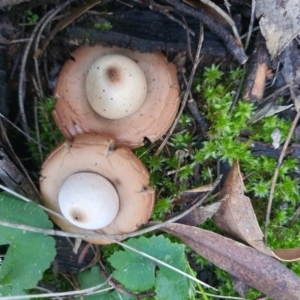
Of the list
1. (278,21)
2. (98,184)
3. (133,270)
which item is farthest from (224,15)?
(133,270)

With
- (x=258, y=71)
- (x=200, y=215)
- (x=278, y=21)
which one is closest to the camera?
(x=278, y=21)

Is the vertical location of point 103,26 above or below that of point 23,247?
above

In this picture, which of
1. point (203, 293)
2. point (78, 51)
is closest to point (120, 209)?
point (203, 293)

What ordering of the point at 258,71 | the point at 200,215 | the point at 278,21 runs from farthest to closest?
the point at 200,215 < the point at 258,71 < the point at 278,21

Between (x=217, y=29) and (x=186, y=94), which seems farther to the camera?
(x=186, y=94)

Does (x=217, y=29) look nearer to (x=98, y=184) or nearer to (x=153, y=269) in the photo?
(x=98, y=184)

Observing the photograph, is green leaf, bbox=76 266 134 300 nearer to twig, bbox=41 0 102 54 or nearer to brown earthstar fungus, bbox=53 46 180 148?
brown earthstar fungus, bbox=53 46 180 148
